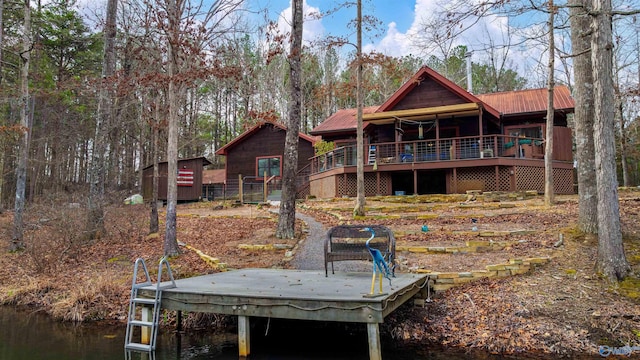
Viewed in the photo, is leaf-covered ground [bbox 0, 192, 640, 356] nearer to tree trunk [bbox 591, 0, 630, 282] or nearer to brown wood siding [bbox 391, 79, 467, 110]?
tree trunk [bbox 591, 0, 630, 282]

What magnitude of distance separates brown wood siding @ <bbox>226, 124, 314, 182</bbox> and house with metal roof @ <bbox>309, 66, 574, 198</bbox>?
6.53 m

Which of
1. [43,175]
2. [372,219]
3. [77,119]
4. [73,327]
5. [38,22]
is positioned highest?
[38,22]

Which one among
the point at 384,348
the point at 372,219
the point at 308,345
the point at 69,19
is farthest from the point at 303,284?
the point at 69,19

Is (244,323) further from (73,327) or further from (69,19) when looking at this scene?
(69,19)

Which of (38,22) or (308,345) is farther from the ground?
(38,22)

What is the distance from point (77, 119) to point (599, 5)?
3108cm

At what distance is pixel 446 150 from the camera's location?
18.8m

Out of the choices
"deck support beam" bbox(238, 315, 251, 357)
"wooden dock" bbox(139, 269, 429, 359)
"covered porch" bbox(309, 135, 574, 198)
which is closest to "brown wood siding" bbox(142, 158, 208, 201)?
"covered porch" bbox(309, 135, 574, 198)

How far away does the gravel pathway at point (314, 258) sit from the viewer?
8242mm

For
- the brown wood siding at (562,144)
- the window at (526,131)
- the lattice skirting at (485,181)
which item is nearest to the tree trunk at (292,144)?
the lattice skirting at (485,181)

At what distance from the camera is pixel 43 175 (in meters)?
28.4

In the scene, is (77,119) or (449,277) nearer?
(449,277)

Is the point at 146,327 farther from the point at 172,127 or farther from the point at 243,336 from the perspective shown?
the point at 172,127

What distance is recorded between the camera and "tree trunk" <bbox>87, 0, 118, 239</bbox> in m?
12.3
